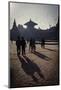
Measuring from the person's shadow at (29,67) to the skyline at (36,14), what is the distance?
0.35 m

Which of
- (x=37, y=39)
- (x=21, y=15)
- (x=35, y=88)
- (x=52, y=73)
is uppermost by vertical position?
(x=21, y=15)

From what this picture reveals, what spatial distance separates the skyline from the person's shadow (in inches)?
13.6

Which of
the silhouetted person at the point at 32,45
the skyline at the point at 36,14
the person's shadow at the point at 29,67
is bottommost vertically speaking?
the person's shadow at the point at 29,67

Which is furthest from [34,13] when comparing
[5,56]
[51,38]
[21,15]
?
[5,56]

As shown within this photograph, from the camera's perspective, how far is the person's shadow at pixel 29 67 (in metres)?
2.24

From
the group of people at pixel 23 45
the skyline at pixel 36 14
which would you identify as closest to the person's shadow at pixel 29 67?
the group of people at pixel 23 45

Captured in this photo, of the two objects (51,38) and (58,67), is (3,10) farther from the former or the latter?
(58,67)

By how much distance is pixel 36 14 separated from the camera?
2.27m

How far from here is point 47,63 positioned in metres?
2.31

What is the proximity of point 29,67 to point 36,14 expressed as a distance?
0.52m

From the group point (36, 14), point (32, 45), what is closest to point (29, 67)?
point (32, 45)

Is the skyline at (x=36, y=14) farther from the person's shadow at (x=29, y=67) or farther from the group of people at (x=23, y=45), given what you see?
the person's shadow at (x=29, y=67)

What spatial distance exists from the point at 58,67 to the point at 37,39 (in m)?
0.35

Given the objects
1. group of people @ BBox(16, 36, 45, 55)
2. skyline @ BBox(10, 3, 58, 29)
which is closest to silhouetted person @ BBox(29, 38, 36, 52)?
group of people @ BBox(16, 36, 45, 55)
